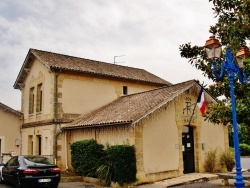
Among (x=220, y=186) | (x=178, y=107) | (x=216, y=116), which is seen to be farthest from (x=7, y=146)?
(x=216, y=116)

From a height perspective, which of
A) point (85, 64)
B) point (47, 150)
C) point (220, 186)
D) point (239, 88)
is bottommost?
point (220, 186)

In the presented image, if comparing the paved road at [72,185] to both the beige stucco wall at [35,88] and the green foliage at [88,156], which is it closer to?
the green foliage at [88,156]

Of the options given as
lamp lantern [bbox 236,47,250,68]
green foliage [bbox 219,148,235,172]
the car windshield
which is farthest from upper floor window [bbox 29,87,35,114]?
lamp lantern [bbox 236,47,250,68]

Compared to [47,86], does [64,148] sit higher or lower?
lower

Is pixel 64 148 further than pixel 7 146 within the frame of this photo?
No

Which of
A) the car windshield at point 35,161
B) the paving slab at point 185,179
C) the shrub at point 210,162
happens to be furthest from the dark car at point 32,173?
the shrub at point 210,162

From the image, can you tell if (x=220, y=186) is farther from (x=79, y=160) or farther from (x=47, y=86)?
(x=47, y=86)

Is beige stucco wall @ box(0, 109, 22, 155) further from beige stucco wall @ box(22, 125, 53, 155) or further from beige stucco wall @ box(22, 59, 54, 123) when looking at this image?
beige stucco wall @ box(22, 59, 54, 123)

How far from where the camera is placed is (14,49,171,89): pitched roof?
66.0ft

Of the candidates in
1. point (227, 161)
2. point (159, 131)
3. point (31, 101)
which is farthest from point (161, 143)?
point (31, 101)

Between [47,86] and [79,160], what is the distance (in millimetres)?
5896

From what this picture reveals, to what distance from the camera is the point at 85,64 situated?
22250 millimetres

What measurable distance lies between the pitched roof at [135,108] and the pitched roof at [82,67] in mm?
2994

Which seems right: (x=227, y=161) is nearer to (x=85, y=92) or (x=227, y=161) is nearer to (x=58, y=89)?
(x=85, y=92)
